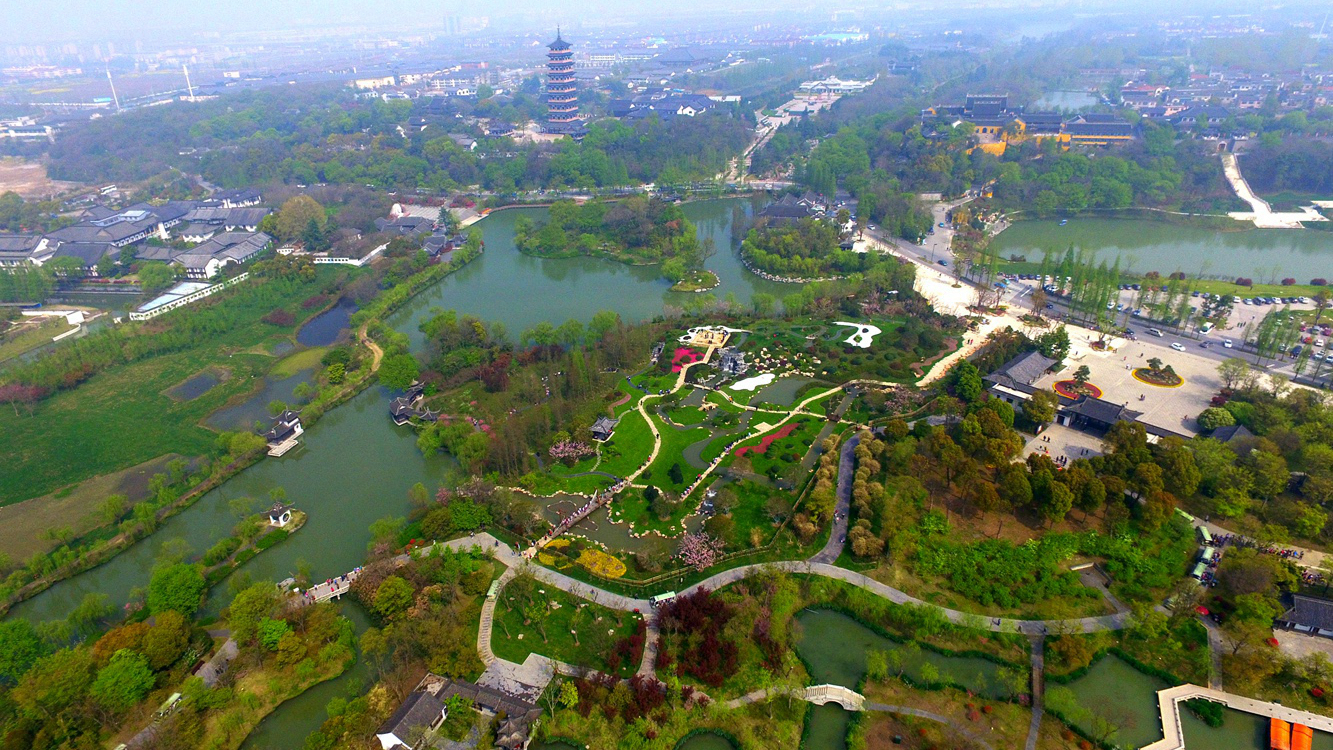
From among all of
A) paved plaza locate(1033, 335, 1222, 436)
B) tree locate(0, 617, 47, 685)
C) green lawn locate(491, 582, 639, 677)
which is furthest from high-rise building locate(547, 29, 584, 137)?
tree locate(0, 617, 47, 685)

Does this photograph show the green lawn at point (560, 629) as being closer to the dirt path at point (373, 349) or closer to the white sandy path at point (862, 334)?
the dirt path at point (373, 349)

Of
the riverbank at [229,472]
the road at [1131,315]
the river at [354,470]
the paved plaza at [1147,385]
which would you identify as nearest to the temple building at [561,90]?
the river at [354,470]

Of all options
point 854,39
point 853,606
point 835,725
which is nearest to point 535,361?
point 853,606

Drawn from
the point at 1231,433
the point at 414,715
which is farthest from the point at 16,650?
the point at 1231,433

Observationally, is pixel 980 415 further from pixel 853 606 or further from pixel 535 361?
pixel 535 361

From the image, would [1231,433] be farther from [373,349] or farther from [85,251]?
[85,251]

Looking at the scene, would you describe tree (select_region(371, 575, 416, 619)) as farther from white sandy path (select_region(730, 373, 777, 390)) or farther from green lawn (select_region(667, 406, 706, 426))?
white sandy path (select_region(730, 373, 777, 390))
